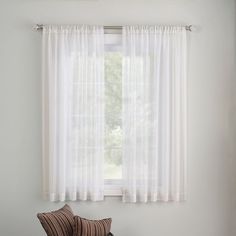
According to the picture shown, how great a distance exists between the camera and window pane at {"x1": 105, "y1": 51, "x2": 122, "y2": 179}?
2967mm

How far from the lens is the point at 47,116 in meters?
2.90

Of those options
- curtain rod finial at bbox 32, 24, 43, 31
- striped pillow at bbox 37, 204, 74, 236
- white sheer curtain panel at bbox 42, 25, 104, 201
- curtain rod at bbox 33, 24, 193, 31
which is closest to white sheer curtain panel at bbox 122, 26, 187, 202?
curtain rod at bbox 33, 24, 193, 31

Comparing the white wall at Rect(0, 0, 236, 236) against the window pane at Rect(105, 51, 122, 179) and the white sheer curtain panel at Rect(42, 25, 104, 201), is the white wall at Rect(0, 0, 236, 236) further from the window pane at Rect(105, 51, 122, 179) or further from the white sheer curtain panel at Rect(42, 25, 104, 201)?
the window pane at Rect(105, 51, 122, 179)

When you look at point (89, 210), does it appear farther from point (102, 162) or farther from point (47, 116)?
point (47, 116)

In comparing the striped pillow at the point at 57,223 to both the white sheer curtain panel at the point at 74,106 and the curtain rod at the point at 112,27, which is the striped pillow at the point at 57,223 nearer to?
the white sheer curtain panel at the point at 74,106

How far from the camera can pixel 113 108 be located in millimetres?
2973

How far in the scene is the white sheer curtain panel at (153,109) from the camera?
2891 millimetres

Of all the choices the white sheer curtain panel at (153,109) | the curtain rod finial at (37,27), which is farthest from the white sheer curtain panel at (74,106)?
the white sheer curtain panel at (153,109)

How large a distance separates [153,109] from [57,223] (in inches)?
46.2

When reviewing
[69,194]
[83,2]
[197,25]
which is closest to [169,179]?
[69,194]

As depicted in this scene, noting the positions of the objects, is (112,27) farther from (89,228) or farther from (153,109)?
(89,228)

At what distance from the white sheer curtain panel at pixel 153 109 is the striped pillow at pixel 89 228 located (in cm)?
37

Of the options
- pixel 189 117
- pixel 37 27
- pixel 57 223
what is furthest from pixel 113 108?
pixel 57 223

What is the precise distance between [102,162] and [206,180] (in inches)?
35.8
